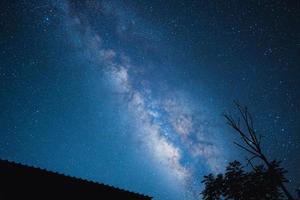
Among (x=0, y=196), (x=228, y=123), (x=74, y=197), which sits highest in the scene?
(x=228, y=123)

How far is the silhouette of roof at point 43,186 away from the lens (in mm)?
10742

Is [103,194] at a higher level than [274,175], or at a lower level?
lower

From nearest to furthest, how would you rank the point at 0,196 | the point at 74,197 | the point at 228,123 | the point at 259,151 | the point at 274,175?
the point at 0,196 < the point at 74,197 < the point at 259,151 < the point at 274,175 < the point at 228,123

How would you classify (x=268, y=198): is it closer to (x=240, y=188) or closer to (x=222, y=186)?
(x=240, y=188)

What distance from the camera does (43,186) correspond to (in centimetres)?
1158

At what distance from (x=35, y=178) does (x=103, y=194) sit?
11.4 ft

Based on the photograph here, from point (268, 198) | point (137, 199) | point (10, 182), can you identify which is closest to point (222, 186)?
point (268, 198)

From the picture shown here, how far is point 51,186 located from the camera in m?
11.8

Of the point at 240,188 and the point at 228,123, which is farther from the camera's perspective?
A: the point at 240,188

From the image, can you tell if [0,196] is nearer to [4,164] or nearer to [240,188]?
[4,164]

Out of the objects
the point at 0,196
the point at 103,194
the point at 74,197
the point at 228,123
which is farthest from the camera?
the point at 228,123

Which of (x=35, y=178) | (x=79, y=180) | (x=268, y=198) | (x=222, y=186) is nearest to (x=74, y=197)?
(x=79, y=180)

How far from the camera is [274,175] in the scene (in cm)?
1688

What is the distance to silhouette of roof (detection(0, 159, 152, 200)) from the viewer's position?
1074cm
